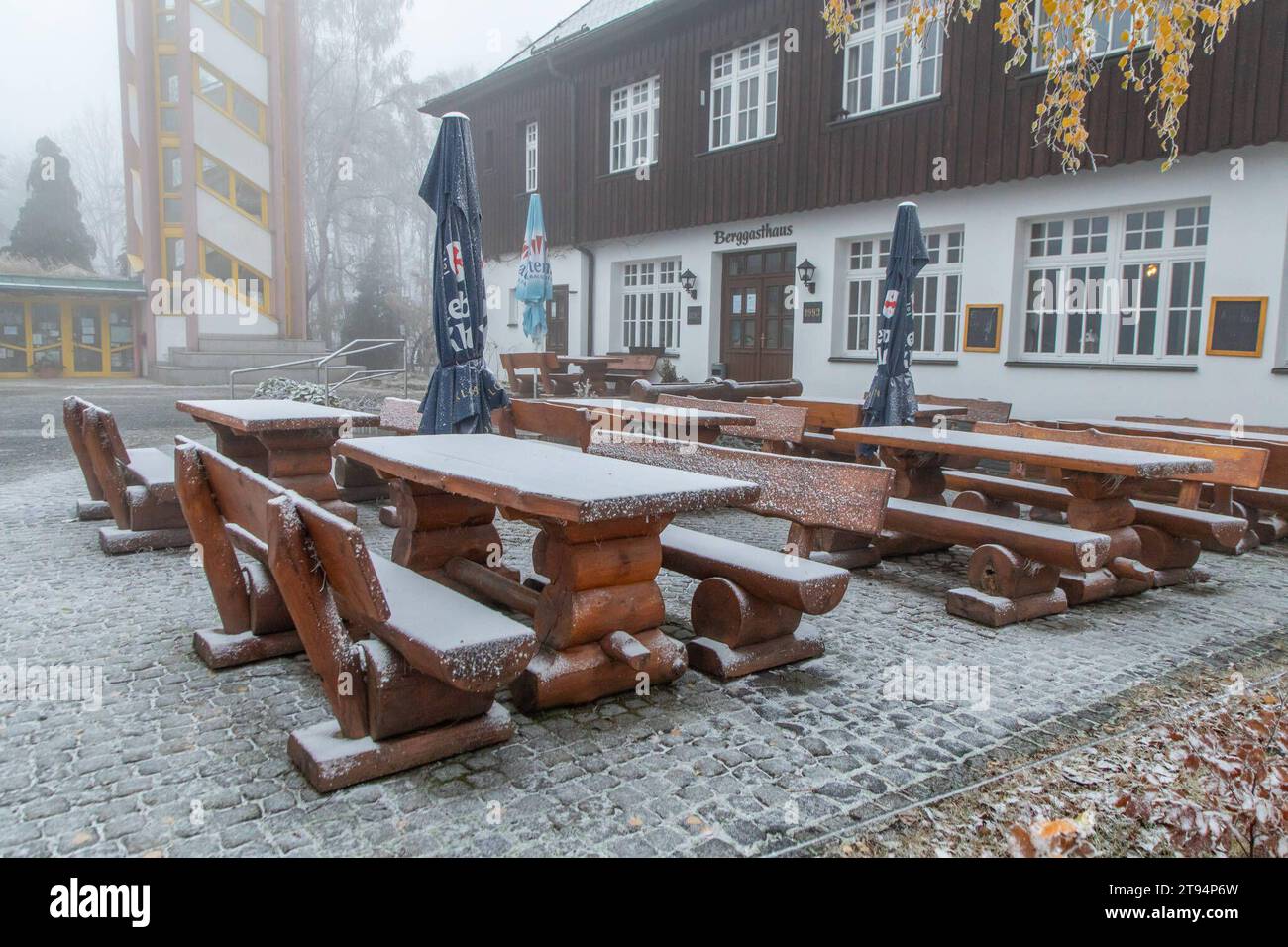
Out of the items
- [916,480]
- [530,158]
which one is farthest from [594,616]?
[530,158]

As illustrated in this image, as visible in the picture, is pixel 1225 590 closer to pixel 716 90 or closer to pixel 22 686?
pixel 22 686

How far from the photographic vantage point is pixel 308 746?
2.88 m

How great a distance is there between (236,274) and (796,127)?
18.6 metres

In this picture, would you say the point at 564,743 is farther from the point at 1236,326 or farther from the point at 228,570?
the point at 1236,326

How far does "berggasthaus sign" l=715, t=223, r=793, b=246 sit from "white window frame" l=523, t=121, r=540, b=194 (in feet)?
19.1

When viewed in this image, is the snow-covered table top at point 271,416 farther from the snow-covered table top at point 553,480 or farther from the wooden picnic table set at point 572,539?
the snow-covered table top at point 553,480

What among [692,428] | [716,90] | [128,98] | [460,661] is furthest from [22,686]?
[128,98]

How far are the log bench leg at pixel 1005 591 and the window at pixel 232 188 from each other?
25.8m

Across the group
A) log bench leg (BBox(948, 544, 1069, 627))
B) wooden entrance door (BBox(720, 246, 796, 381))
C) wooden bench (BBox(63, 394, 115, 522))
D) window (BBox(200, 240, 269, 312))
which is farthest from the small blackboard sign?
window (BBox(200, 240, 269, 312))

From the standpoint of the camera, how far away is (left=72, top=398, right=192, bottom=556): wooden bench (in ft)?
19.6

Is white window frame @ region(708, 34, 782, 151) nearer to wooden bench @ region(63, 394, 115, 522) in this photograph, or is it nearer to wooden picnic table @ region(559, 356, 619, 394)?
wooden picnic table @ region(559, 356, 619, 394)

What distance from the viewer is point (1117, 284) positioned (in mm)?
10320

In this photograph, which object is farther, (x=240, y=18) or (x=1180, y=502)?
(x=240, y=18)

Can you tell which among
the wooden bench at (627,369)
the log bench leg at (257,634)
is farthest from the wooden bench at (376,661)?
the wooden bench at (627,369)
